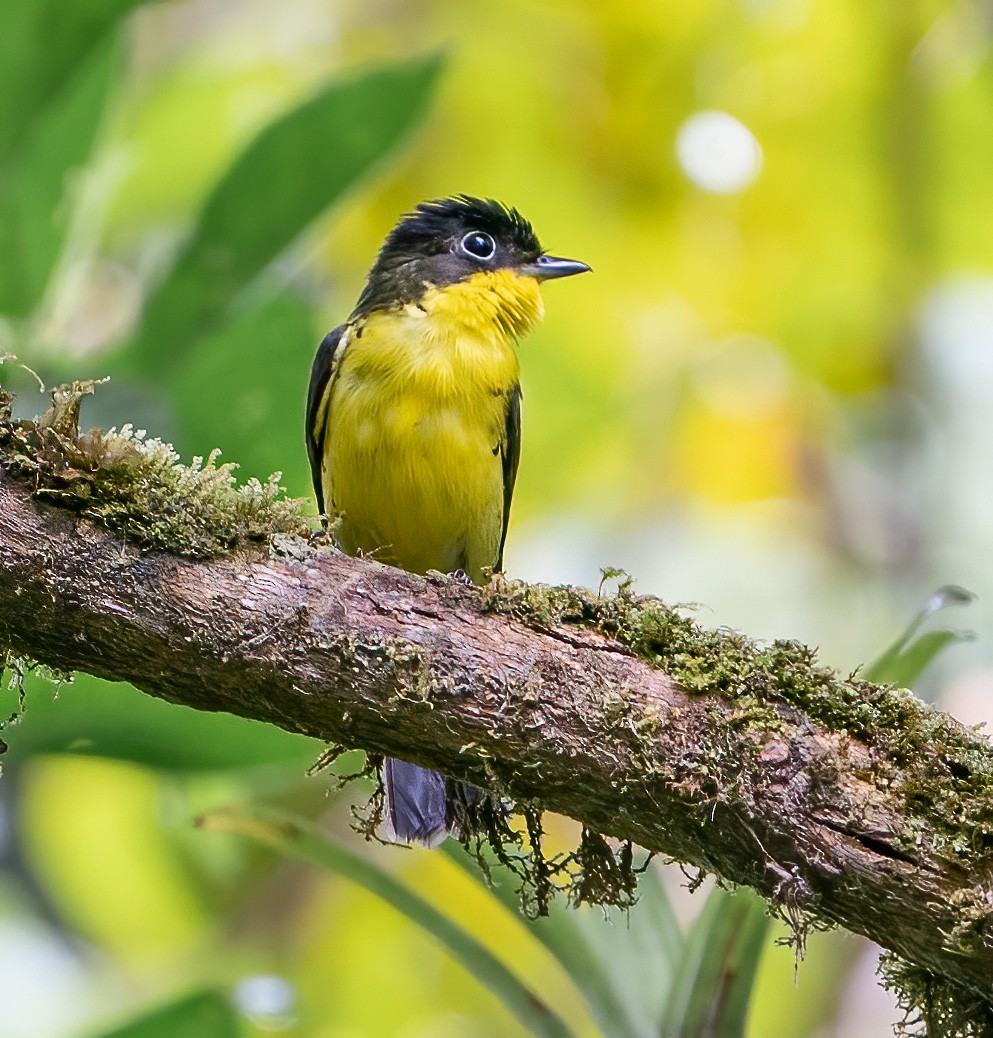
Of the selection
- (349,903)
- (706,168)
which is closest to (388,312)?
(706,168)

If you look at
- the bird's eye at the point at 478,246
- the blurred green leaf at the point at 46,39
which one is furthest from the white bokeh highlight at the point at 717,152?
the blurred green leaf at the point at 46,39

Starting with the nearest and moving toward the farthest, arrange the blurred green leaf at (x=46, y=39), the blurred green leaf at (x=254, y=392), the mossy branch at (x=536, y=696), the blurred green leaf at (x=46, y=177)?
1. the mossy branch at (x=536, y=696)
2. the blurred green leaf at (x=46, y=39)
3. the blurred green leaf at (x=46, y=177)
4. the blurred green leaf at (x=254, y=392)

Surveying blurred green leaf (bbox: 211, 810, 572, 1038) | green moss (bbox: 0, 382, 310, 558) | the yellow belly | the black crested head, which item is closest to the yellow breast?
the yellow belly

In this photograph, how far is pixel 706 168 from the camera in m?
4.51

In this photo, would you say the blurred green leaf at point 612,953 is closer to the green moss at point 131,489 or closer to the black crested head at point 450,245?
the green moss at point 131,489

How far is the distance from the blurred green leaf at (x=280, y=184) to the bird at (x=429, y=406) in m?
0.42

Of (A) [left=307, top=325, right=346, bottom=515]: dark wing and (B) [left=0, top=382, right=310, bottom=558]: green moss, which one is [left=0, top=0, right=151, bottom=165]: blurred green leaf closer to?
(A) [left=307, top=325, right=346, bottom=515]: dark wing

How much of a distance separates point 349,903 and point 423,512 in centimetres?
199

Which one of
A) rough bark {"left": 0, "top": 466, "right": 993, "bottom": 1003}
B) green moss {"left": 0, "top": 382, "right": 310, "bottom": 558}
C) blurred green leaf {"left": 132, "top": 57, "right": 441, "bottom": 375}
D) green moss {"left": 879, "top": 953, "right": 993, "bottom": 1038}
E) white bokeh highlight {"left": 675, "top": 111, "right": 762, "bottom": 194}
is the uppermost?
white bokeh highlight {"left": 675, "top": 111, "right": 762, "bottom": 194}

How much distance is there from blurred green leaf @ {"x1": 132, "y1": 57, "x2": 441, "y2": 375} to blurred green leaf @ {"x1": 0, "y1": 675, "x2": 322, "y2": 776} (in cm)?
87

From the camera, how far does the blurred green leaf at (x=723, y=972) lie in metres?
2.12

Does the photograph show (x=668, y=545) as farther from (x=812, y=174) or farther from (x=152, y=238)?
(x=152, y=238)

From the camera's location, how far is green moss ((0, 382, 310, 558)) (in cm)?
186

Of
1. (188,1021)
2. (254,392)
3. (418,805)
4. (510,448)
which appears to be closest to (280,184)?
(254,392)
